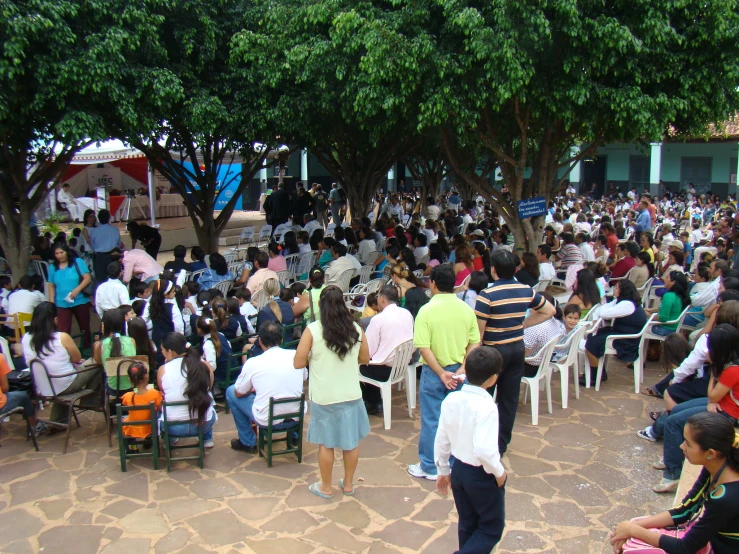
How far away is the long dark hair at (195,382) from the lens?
211 inches

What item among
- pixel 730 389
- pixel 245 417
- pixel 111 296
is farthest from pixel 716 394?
pixel 111 296

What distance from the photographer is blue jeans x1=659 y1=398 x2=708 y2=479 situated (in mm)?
5148

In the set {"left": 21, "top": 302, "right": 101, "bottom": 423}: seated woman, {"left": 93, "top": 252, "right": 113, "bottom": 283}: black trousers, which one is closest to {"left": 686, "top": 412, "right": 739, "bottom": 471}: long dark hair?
{"left": 21, "top": 302, "right": 101, "bottom": 423}: seated woman

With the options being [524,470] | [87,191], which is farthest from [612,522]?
[87,191]

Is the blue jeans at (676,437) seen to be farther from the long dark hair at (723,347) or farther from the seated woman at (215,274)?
the seated woman at (215,274)

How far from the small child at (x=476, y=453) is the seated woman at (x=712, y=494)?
0.69 m

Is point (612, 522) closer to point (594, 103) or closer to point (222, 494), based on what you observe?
point (222, 494)

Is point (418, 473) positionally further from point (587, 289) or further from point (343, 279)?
point (343, 279)

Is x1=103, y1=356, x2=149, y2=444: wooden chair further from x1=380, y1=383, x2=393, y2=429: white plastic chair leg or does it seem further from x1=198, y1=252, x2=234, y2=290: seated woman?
x1=198, y1=252, x2=234, y2=290: seated woman

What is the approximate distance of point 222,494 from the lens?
514 cm

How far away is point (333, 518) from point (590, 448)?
8.28 ft

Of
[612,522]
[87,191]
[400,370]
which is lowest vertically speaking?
[612,522]

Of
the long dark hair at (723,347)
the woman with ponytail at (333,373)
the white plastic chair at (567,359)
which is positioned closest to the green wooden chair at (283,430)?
the woman with ponytail at (333,373)

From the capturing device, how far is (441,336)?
16.2ft
